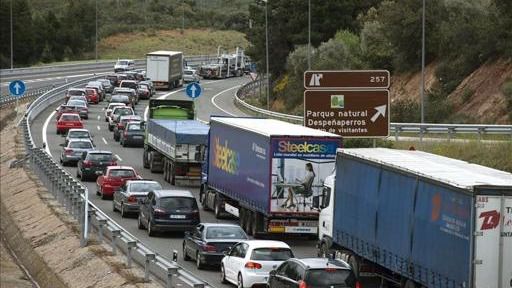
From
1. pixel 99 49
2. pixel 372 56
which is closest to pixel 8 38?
pixel 99 49

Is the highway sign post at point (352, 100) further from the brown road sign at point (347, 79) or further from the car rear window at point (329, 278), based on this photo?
the car rear window at point (329, 278)

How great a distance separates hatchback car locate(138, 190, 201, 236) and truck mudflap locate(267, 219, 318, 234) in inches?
105

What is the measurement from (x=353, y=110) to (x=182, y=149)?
11320 millimetres

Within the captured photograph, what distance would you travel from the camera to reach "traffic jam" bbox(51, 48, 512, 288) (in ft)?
76.4

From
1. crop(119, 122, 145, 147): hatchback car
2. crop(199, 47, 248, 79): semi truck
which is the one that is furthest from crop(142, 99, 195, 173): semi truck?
crop(199, 47, 248, 79): semi truck

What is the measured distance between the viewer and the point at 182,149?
1933 inches

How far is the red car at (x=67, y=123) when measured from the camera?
69.7 meters

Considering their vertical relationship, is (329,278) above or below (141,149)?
above

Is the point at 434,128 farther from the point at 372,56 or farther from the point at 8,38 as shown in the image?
the point at 8,38

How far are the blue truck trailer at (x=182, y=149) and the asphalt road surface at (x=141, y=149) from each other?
54cm

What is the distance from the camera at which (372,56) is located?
278ft

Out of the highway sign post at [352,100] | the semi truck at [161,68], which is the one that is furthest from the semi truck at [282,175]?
the semi truck at [161,68]

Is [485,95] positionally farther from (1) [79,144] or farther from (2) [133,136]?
Result: (1) [79,144]

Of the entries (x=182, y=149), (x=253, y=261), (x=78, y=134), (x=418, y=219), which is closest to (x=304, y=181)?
(x=253, y=261)
